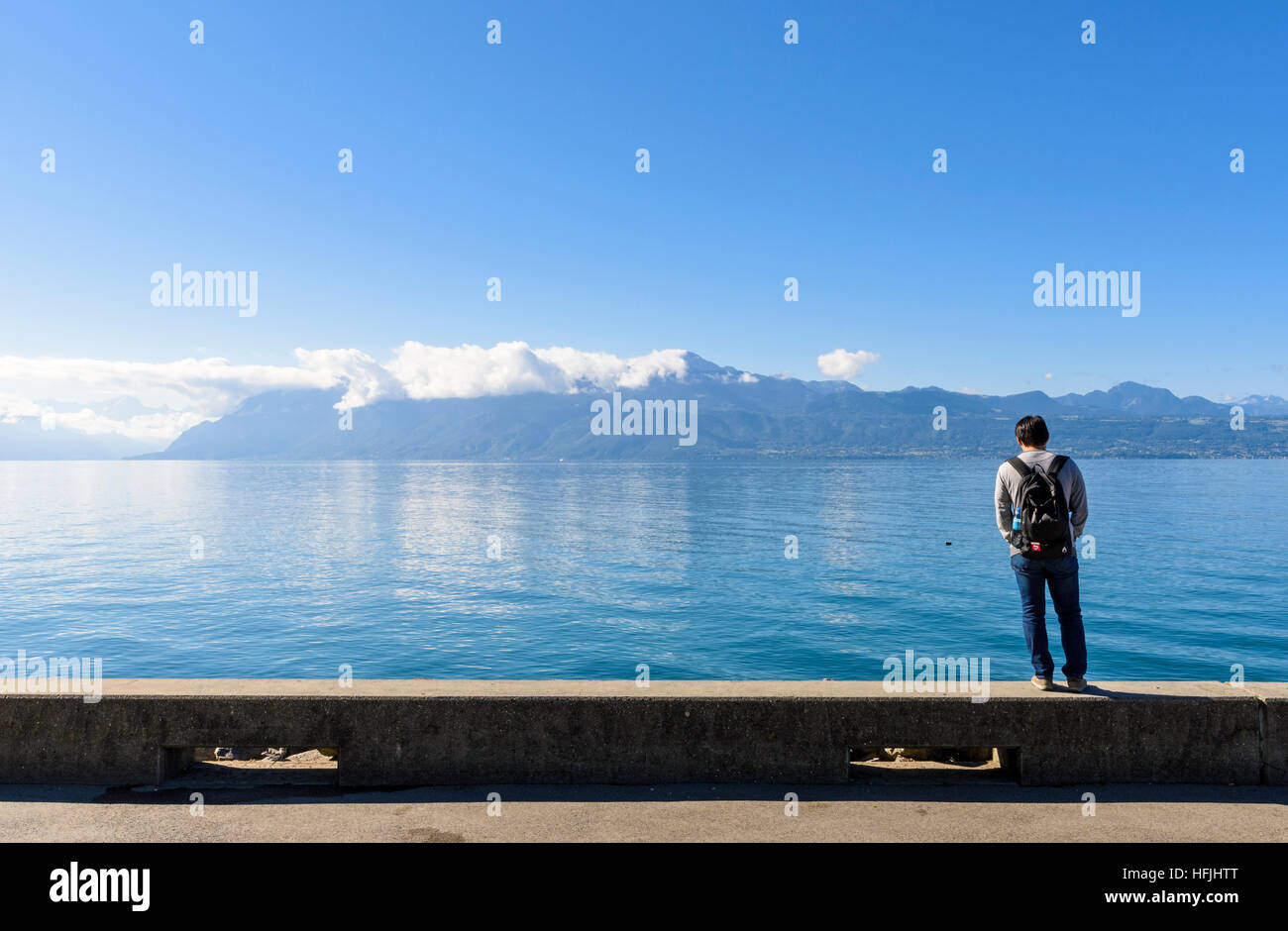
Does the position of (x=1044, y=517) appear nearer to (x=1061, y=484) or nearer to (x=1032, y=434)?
(x=1061, y=484)

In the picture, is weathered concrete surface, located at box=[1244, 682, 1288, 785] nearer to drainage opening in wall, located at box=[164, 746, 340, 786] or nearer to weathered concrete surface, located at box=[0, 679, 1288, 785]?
weathered concrete surface, located at box=[0, 679, 1288, 785]

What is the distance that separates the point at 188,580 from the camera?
43.0 meters

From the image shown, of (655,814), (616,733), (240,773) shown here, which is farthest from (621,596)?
(655,814)

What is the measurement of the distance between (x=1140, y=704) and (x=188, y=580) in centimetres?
4554

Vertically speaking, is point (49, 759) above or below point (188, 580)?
above

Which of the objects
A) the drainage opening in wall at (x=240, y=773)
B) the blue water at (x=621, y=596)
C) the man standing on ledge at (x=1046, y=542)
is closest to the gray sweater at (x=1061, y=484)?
the man standing on ledge at (x=1046, y=542)

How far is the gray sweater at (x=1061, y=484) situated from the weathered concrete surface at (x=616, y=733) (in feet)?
4.33

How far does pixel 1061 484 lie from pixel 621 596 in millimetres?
32412

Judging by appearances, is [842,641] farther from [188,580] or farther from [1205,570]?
[188,580]

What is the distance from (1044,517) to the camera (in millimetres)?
6371

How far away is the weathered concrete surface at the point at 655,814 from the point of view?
5.09 metres

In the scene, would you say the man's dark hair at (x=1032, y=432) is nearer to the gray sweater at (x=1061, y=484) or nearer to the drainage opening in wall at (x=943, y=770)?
the gray sweater at (x=1061, y=484)

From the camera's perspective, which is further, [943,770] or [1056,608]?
[1056,608]
